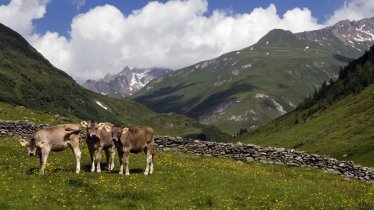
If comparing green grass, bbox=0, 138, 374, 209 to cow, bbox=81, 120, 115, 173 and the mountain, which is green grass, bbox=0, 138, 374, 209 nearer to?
cow, bbox=81, 120, 115, 173

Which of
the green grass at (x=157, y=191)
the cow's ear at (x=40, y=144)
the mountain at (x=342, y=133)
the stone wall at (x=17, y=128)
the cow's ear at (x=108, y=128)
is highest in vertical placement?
the mountain at (x=342, y=133)

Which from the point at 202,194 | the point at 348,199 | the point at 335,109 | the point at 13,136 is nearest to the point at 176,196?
the point at 202,194

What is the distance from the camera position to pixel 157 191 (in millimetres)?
24609

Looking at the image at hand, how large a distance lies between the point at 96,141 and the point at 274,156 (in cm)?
2245

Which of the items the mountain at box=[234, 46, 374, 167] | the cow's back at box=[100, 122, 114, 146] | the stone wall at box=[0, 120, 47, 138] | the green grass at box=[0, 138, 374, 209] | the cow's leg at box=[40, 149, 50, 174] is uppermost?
the mountain at box=[234, 46, 374, 167]

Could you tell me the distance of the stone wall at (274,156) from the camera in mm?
45812

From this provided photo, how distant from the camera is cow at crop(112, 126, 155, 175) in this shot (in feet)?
97.5

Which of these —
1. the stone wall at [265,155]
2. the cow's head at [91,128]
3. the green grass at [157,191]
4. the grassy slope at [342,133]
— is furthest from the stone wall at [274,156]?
the grassy slope at [342,133]

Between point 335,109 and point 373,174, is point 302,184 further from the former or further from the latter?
point 335,109

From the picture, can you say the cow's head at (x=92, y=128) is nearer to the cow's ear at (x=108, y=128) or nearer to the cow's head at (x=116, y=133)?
the cow's ear at (x=108, y=128)

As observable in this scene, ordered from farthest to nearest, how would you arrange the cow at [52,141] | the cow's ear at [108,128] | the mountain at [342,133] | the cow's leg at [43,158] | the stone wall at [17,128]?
the mountain at [342,133]
the stone wall at [17,128]
the cow's ear at [108,128]
the cow at [52,141]
the cow's leg at [43,158]

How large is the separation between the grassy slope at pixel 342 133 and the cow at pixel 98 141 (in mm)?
79841

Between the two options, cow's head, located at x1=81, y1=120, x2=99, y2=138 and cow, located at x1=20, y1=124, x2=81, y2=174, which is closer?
cow, located at x1=20, y1=124, x2=81, y2=174

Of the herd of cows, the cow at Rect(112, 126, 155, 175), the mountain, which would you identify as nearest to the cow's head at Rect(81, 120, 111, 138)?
the herd of cows
